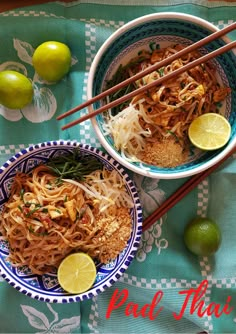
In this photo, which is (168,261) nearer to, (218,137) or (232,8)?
(218,137)

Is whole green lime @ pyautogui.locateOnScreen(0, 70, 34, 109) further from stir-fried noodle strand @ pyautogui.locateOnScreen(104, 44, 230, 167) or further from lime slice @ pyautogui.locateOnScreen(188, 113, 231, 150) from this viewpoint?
lime slice @ pyautogui.locateOnScreen(188, 113, 231, 150)

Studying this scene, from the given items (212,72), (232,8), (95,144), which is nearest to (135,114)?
(95,144)

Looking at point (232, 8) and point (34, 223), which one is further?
point (232, 8)

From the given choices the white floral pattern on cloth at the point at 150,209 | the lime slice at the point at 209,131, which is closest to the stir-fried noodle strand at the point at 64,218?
the white floral pattern on cloth at the point at 150,209

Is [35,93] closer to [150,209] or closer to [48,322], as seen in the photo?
[150,209]

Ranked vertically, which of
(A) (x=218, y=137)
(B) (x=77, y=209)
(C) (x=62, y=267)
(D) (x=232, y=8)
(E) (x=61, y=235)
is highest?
(D) (x=232, y=8)

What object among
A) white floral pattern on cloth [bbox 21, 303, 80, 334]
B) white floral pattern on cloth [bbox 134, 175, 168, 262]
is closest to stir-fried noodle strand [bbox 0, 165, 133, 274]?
white floral pattern on cloth [bbox 134, 175, 168, 262]

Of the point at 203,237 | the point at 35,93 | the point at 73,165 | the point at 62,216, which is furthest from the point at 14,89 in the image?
Result: the point at 203,237
